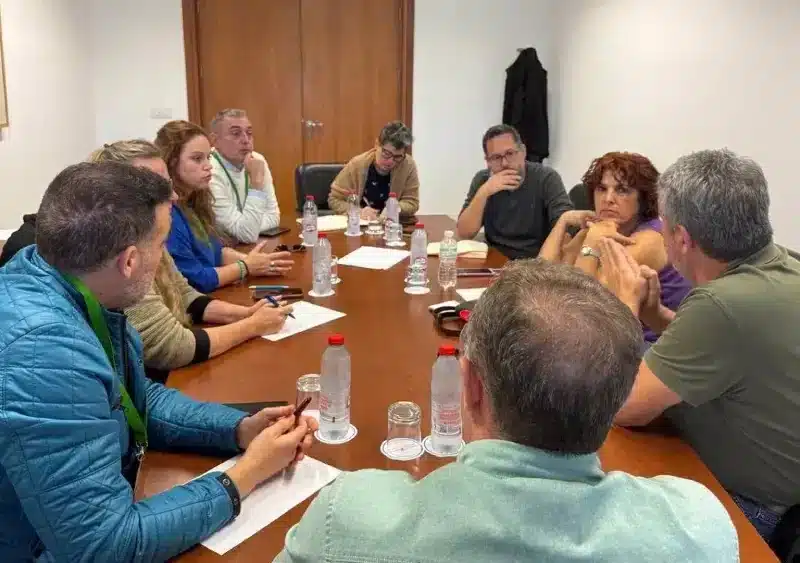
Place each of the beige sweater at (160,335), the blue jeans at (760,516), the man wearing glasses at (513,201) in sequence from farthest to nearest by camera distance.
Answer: the man wearing glasses at (513,201) < the beige sweater at (160,335) < the blue jeans at (760,516)

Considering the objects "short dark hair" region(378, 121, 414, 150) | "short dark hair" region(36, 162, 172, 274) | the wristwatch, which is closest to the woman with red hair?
the wristwatch

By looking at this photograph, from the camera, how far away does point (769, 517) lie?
1.58 m

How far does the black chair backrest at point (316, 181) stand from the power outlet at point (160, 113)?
182cm

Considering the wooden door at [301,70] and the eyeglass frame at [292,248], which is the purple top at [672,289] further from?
the wooden door at [301,70]

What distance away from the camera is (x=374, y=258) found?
125 inches

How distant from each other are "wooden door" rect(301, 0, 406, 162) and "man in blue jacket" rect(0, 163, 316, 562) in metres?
4.77

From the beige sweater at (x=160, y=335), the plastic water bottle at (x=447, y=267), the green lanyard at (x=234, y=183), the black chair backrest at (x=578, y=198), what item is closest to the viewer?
the beige sweater at (x=160, y=335)

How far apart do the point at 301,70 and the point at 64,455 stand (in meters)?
5.26

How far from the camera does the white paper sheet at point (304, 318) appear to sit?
2.17m

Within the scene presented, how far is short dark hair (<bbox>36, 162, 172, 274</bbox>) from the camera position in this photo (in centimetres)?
122

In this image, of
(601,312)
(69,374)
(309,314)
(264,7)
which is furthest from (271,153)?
(601,312)

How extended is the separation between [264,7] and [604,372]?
564 centimetres

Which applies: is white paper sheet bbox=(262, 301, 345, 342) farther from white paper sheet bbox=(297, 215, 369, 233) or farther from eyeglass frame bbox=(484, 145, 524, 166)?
eyeglass frame bbox=(484, 145, 524, 166)

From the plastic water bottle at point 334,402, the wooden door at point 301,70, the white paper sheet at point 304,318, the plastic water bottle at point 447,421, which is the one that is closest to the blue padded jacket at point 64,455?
the plastic water bottle at point 334,402
